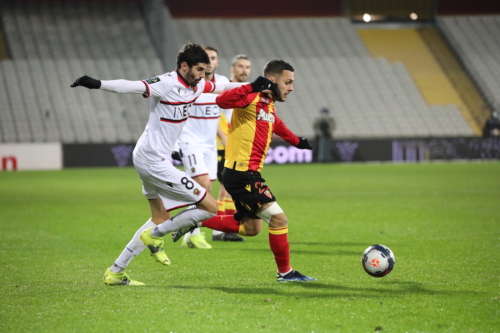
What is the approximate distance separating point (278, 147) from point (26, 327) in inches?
887

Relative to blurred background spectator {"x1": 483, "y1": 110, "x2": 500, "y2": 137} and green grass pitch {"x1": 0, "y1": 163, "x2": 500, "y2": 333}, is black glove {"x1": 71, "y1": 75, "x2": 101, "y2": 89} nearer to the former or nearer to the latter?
green grass pitch {"x1": 0, "y1": 163, "x2": 500, "y2": 333}

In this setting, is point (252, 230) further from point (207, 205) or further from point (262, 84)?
point (262, 84)

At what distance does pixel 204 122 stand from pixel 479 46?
29.6 meters

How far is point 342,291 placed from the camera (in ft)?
18.4

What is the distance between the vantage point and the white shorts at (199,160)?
830 cm

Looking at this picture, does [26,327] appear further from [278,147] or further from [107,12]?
[107,12]

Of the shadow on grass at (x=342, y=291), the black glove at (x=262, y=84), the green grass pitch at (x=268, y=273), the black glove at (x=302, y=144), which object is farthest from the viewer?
the black glove at (x=302, y=144)

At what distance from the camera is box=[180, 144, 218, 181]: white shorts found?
8305 mm

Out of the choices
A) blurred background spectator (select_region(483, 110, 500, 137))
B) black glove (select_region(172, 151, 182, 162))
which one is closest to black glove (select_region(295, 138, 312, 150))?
black glove (select_region(172, 151, 182, 162))

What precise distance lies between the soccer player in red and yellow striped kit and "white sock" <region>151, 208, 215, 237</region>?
0.30m

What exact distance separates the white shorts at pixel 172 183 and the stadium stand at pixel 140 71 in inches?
867

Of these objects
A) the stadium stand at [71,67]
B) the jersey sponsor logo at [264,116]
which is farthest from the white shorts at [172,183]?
the stadium stand at [71,67]

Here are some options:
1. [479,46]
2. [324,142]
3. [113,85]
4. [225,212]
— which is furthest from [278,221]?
[479,46]

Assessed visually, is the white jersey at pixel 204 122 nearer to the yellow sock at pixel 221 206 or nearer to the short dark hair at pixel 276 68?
the yellow sock at pixel 221 206
